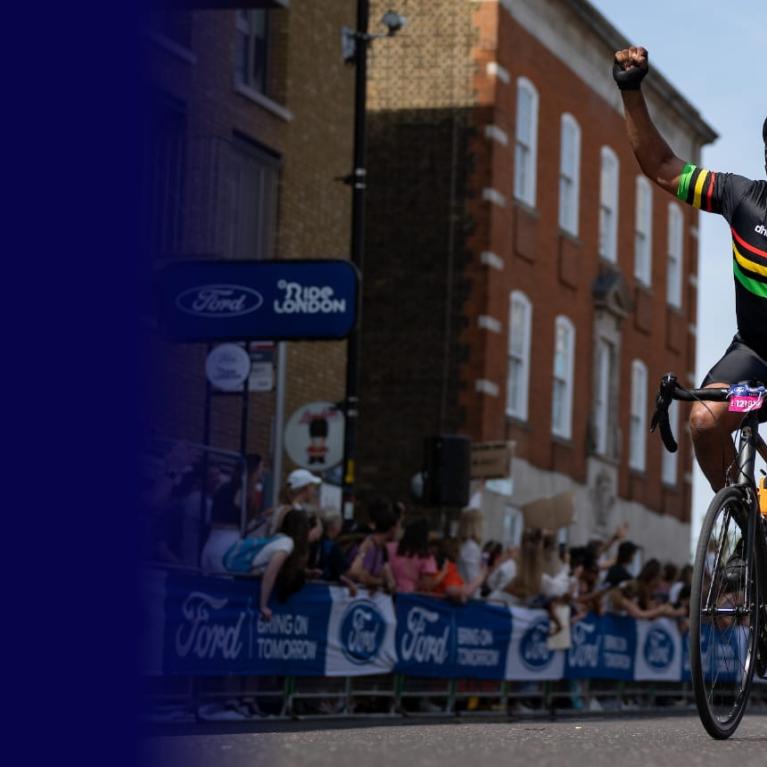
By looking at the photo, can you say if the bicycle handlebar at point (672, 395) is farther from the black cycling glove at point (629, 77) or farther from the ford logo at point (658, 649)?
the ford logo at point (658, 649)

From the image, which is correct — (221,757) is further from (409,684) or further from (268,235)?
(268,235)

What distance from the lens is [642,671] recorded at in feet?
65.6

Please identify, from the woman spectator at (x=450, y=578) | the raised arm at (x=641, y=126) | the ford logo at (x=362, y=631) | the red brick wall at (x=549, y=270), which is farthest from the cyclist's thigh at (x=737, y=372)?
the red brick wall at (x=549, y=270)

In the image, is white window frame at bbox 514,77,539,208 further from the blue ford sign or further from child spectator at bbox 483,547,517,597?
the blue ford sign

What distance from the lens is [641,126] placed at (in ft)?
21.9

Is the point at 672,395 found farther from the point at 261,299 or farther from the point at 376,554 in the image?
the point at 261,299

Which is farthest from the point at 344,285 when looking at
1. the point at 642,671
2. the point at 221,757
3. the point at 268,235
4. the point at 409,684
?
the point at 221,757

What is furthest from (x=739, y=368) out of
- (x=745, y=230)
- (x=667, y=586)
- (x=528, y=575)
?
(x=667, y=586)

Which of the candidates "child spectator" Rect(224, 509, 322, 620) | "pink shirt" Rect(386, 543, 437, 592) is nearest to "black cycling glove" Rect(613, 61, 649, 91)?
"child spectator" Rect(224, 509, 322, 620)

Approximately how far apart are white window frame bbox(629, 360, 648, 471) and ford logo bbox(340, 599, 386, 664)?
2300cm

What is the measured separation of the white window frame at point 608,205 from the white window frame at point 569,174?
1.47 meters

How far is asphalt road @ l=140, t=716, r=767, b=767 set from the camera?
4.85 meters

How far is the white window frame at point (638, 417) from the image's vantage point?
3756 cm

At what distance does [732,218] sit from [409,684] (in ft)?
31.1
